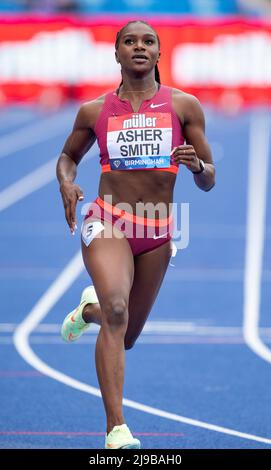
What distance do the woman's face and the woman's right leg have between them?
1.00m

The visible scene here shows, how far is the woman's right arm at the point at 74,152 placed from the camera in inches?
247

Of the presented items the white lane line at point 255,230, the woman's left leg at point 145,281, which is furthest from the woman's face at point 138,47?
the white lane line at point 255,230

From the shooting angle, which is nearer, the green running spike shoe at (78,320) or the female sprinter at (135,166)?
the female sprinter at (135,166)

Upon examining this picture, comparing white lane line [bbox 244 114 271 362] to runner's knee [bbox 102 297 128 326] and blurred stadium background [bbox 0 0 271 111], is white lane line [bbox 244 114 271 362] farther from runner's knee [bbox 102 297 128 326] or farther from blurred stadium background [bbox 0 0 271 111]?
runner's knee [bbox 102 297 128 326]

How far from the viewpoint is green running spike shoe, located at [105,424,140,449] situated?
568 centimetres

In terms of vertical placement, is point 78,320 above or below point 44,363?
below

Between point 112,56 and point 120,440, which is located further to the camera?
point 112,56

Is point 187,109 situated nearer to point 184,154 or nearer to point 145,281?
point 184,154

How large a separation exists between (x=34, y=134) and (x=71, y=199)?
57.1ft

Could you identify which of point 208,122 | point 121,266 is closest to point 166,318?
point 121,266

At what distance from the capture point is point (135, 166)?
632 centimetres

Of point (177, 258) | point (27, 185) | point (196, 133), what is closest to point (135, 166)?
point (196, 133)

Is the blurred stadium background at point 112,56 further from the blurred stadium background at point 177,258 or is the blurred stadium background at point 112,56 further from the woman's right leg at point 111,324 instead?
the woman's right leg at point 111,324

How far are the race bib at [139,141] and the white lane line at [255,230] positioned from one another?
3.11 meters
